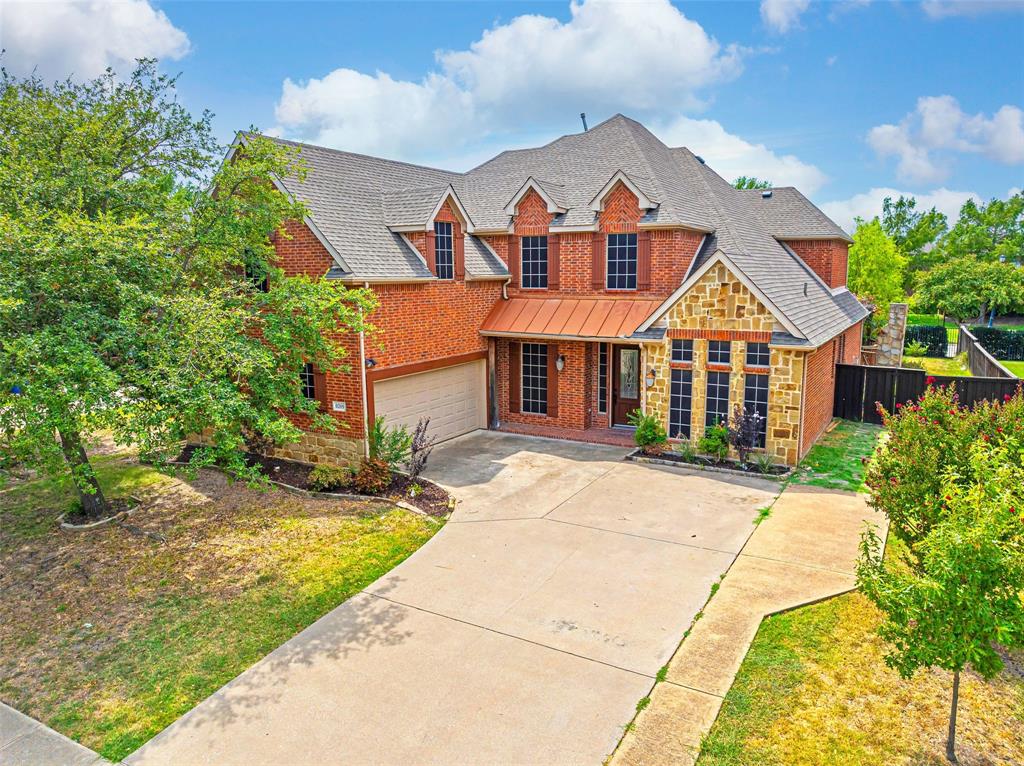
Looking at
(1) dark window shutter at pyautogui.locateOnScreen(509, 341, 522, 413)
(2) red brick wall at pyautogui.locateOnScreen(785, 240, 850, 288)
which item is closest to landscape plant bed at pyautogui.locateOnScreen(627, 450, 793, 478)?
(1) dark window shutter at pyautogui.locateOnScreen(509, 341, 522, 413)

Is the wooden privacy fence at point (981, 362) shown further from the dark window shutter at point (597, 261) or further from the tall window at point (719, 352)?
the dark window shutter at point (597, 261)

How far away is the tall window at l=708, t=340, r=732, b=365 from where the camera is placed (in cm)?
1564

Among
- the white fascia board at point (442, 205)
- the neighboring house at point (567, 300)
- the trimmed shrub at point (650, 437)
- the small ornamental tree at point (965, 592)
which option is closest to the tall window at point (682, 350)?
the neighboring house at point (567, 300)

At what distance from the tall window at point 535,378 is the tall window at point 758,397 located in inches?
234

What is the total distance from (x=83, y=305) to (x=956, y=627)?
11709 millimetres

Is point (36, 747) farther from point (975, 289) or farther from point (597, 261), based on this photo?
point (975, 289)

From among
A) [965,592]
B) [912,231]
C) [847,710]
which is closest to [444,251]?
[847,710]

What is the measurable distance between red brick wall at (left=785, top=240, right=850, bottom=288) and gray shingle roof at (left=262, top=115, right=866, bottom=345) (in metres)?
0.43

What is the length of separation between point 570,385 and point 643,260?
4.02m

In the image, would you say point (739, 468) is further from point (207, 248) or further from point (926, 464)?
point (207, 248)

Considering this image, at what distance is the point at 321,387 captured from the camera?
51.3 feet

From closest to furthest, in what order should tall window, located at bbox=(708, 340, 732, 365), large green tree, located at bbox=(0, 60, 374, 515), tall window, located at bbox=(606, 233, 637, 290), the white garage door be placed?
large green tree, located at bbox=(0, 60, 374, 515)
tall window, located at bbox=(708, 340, 732, 365)
the white garage door
tall window, located at bbox=(606, 233, 637, 290)

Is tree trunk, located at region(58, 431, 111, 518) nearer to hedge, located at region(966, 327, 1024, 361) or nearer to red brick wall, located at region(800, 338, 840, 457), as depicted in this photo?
red brick wall, located at region(800, 338, 840, 457)

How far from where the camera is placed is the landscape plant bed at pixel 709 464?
14.8 m
